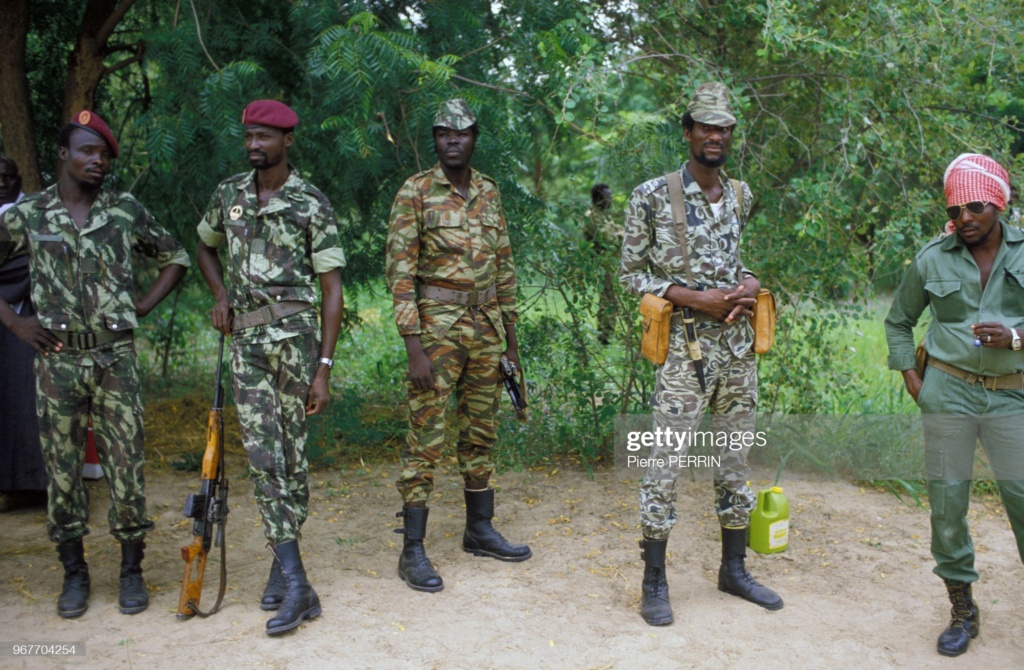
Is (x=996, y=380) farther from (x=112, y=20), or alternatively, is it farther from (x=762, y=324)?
(x=112, y=20)

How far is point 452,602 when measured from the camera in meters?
4.43

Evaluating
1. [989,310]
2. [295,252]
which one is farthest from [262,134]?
[989,310]

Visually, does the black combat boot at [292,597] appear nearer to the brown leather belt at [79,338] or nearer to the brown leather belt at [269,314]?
the brown leather belt at [269,314]

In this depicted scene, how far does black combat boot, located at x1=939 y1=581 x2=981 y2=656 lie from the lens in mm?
4039

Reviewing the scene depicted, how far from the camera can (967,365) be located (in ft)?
12.9

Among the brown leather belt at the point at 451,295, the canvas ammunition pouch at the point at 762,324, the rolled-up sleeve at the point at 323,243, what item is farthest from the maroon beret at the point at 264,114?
the canvas ammunition pouch at the point at 762,324

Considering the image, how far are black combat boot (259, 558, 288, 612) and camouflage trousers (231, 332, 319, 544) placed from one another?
0.71ft

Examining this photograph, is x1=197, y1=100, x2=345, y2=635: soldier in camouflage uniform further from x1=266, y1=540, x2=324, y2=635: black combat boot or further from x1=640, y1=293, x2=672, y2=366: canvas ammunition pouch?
x1=640, y1=293, x2=672, y2=366: canvas ammunition pouch

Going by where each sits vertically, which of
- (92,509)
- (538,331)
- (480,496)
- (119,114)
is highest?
(119,114)

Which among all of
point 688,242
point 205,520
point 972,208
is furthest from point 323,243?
point 972,208

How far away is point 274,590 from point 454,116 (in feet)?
7.68

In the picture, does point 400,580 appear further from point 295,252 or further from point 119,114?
point 119,114

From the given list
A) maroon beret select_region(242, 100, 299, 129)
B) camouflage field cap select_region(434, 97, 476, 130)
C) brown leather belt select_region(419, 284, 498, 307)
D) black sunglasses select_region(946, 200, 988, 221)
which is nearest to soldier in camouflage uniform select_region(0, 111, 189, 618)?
maroon beret select_region(242, 100, 299, 129)

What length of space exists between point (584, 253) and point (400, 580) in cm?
239
